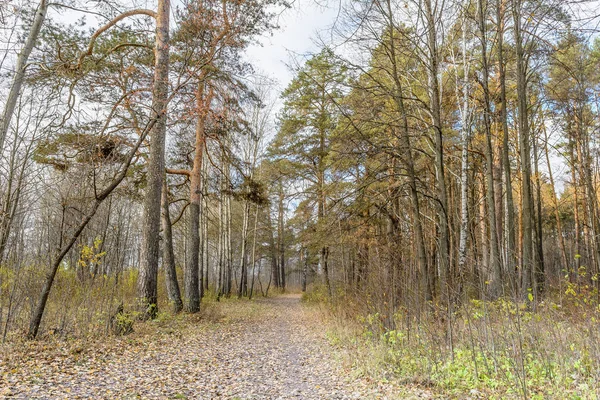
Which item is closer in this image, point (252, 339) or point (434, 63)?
point (434, 63)

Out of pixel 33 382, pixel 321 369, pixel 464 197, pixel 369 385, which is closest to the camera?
pixel 33 382

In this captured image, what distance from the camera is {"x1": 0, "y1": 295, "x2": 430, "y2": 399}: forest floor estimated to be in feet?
13.4

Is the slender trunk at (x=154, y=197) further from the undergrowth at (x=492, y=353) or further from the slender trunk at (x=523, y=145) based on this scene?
the slender trunk at (x=523, y=145)

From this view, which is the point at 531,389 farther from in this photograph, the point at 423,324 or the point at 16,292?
the point at 16,292

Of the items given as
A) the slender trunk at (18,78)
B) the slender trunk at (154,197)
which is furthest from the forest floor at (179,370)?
the slender trunk at (18,78)

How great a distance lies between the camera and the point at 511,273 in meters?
3.81

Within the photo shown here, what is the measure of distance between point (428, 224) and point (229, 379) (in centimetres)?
1132

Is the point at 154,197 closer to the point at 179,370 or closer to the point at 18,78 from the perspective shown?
the point at 18,78

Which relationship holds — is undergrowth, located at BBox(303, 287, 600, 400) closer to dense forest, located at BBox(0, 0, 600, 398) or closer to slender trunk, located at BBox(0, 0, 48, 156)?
dense forest, located at BBox(0, 0, 600, 398)


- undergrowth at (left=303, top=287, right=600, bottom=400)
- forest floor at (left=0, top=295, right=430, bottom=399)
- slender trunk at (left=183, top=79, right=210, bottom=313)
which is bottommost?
forest floor at (left=0, top=295, right=430, bottom=399)

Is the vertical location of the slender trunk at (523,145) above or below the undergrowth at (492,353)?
above

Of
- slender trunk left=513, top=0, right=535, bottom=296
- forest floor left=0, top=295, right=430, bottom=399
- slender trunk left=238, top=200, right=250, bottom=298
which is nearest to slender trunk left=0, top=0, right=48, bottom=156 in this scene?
forest floor left=0, top=295, right=430, bottom=399

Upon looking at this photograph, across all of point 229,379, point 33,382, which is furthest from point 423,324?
point 33,382

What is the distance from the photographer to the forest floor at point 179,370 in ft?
13.4
